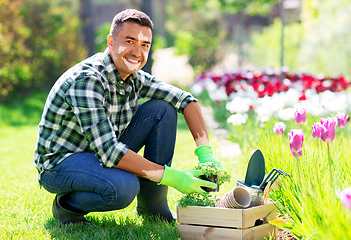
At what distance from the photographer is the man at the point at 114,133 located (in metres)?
1.91

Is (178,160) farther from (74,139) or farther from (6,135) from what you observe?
(6,135)

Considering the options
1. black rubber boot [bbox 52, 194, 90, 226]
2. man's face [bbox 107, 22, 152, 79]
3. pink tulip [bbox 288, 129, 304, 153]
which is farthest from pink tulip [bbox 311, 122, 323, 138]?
black rubber boot [bbox 52, 194, 90, 226]

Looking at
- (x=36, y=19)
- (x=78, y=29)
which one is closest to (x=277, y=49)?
Result: (x=78, y=29)

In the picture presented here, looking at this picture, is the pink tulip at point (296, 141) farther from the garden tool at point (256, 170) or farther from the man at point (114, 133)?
the man at point (114, 133)

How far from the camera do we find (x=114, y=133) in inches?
75.0

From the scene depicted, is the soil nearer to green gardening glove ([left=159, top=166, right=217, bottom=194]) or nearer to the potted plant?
the potted plant

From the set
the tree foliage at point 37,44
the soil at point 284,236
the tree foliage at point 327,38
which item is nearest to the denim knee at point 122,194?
the soil at point 284,236

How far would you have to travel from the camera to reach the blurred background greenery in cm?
826

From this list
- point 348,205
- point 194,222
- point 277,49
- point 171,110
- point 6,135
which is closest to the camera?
point 348,205

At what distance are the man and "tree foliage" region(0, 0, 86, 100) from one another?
6510 mm

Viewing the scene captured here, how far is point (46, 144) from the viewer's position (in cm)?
205

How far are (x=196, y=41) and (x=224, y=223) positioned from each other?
11.2 meters

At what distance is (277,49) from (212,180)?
1102cm

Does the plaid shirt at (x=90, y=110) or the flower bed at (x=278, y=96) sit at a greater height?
the plaid shirt at (x=90, y=110)
